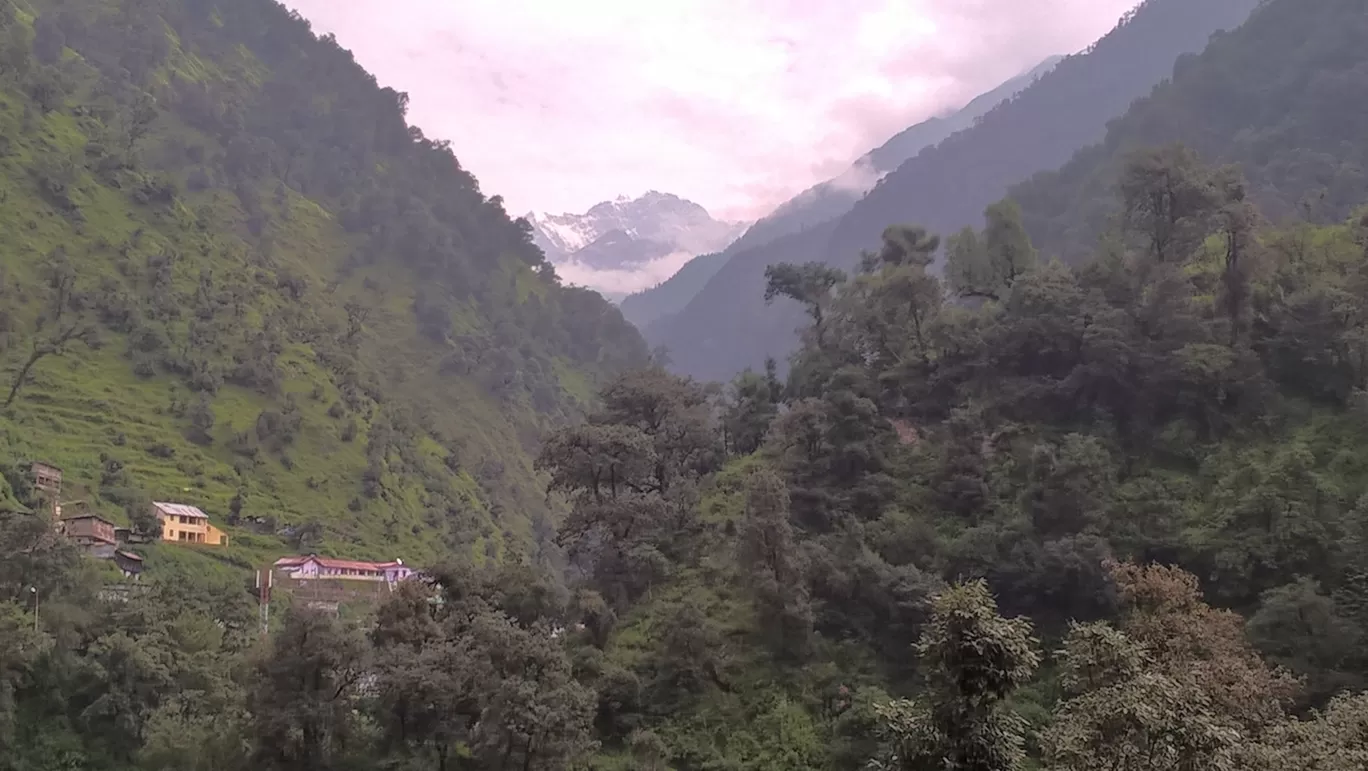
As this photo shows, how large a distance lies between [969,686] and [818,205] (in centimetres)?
14385

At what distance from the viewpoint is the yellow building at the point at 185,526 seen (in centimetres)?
4072

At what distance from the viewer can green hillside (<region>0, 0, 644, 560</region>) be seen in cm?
4766

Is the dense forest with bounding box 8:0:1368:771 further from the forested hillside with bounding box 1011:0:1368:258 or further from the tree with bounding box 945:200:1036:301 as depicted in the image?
the forested hillside with bounding box 1011:0:1368:258

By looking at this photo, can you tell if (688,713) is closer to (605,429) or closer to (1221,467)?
(605,429)

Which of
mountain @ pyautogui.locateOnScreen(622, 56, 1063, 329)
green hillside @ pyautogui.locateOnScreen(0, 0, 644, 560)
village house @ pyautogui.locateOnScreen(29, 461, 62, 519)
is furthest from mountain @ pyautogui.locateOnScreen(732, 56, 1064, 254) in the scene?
village house @ pyautogui.locateOnScreen(29, 461, 62, 519)

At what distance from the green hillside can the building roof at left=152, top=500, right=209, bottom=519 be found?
1.00 meters

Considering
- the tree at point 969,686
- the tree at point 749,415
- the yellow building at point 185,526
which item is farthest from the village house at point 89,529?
the tree at point 969,686

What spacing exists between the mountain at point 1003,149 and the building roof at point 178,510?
59.7 m

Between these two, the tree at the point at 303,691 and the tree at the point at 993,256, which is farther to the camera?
the tree at the point at 993,256

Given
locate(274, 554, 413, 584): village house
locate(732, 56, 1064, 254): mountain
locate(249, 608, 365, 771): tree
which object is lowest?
locate(274, 554, 413, 584): village house

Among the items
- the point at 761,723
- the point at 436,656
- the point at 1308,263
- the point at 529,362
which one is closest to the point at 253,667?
the point at 436,656

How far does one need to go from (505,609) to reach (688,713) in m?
4.52

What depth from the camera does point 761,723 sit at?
20125 millimetres

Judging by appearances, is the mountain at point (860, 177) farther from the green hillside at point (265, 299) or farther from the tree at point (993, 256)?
the tree at point (993, 256)
